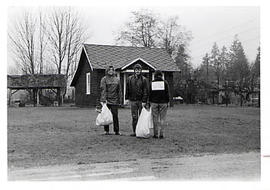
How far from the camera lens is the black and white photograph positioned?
18.0ft

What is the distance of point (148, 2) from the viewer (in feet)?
21.3

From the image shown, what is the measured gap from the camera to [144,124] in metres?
7.47

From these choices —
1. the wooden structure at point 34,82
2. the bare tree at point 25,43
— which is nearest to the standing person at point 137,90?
the wooden structure at point 34,82

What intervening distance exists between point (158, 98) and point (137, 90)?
0.46 metres

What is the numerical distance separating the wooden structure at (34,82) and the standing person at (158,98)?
89.4 inches

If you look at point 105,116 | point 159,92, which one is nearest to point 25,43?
point 105,116

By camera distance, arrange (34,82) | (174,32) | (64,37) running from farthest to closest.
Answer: (174,32) → (34,82) → (64,37)

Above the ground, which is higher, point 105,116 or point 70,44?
point 70,44

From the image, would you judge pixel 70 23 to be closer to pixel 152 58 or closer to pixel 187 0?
pixel 187 0

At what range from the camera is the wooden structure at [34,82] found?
22.4ft

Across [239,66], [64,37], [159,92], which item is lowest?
[159,92]

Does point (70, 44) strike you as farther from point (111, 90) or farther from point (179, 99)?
point (179, 99)

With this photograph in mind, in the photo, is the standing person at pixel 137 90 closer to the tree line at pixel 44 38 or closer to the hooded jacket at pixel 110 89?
the hooded jacket at pixel 110 89
